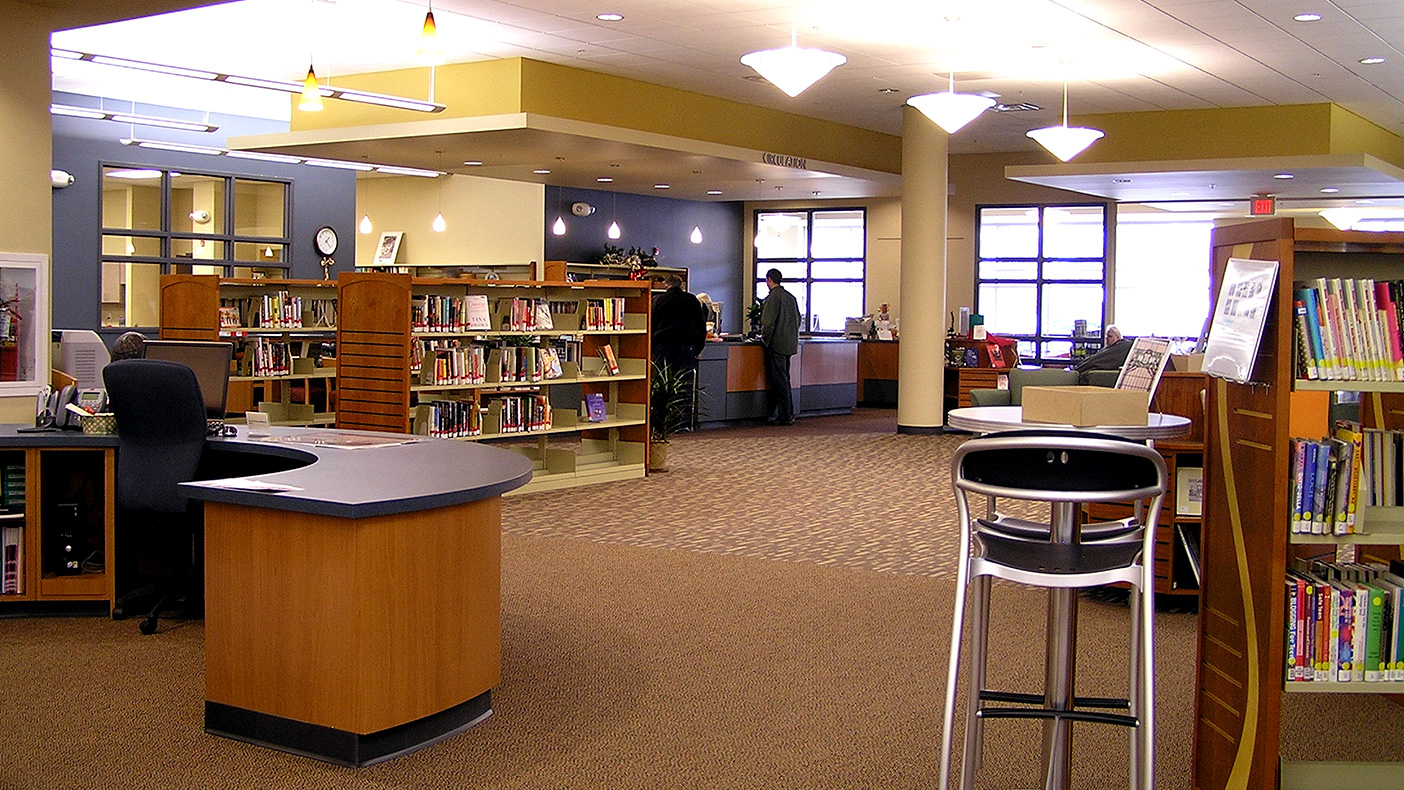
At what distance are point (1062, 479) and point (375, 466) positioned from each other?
2.57 meters

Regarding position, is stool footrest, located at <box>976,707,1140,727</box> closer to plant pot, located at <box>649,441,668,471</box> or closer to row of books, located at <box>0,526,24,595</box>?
row of books, located at <box>0,526,24,595</box>

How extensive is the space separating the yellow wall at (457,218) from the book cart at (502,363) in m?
6.56

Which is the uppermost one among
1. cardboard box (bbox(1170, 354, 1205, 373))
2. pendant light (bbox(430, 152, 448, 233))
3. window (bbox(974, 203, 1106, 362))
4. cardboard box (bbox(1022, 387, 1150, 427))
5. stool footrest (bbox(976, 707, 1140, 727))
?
pendant light (bbox(430, 152, 448, 233))

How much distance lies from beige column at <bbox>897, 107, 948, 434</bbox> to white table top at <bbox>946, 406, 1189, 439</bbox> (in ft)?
34.3

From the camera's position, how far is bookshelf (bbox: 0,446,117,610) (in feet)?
19.4

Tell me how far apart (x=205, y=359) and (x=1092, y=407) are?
4.71 m

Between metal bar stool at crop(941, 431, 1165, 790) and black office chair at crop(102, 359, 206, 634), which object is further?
black office chair at crop(102, 359, 206, 634)

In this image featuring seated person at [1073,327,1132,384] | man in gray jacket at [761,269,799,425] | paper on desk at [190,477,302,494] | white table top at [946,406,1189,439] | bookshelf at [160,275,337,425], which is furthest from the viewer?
man in gray jacket at [761,269,799,425]

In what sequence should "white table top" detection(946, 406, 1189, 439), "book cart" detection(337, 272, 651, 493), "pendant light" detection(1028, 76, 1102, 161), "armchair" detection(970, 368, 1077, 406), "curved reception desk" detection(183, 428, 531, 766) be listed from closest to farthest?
"white table top" detection(946, 406, 1189, 439) < "curved reception desk" detection(183, 428, 531, 766) < "book cart" detection(337, 272, 651, 493) < "armchair" detection(970, 368, 1077, 406) < "pendant light" detection(1028, 76, 1102, 161)

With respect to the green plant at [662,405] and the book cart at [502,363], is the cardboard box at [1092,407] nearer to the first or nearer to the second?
the book cart at [502,363]

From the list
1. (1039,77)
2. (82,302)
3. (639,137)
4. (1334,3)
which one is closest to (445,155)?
(639,137)

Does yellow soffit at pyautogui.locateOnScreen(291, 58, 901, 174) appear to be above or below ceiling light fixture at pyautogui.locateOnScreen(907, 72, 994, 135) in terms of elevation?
above

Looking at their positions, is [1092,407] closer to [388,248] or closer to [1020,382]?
[1020,382]

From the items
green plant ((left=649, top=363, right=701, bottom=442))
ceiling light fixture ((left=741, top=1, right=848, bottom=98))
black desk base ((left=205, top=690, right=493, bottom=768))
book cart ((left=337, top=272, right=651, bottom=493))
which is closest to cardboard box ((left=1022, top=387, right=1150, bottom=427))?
black desk base ((left=205, top=690, right=493, bottom=768))
